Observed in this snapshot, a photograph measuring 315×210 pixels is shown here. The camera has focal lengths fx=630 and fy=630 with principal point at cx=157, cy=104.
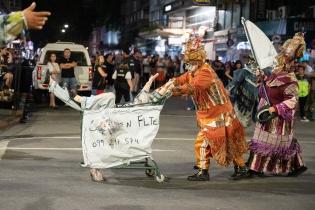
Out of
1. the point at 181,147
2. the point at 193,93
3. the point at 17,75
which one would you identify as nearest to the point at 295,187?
the point at 193,93

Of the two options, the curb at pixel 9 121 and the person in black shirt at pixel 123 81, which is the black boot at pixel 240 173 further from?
the person in black shirt at pixel 123 81

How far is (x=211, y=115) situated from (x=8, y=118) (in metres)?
8.26

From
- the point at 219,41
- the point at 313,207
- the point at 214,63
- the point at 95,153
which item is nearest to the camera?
the point at 313,207

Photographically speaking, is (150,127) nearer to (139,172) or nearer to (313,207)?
(139,172)

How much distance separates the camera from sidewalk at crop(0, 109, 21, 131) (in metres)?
13.9

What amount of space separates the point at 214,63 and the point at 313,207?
20.0m

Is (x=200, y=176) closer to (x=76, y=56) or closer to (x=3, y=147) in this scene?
(x=3, y=147)

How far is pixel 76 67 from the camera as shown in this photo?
1998 centimetres

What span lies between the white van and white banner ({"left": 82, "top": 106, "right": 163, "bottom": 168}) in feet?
38.6

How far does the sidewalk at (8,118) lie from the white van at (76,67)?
2.85 meters

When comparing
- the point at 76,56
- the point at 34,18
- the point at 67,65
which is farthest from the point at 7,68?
the point at 34,18

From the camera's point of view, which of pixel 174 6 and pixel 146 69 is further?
pixel 174 6

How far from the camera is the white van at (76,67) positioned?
19547mm

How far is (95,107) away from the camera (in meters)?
7.70
